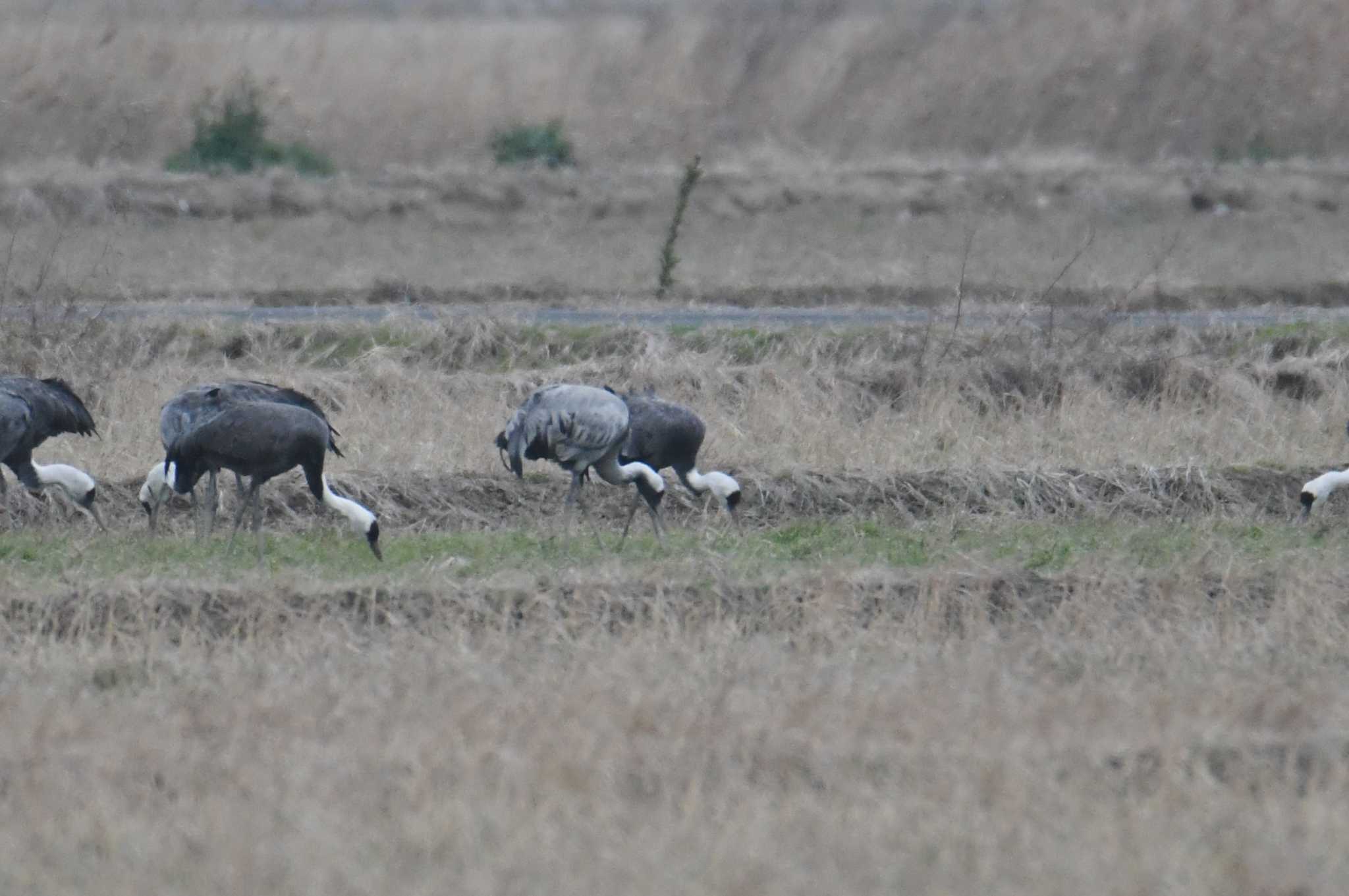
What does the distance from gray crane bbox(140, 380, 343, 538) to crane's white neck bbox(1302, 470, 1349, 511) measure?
6.40 meters

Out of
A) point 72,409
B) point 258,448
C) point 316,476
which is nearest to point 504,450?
point 316,476

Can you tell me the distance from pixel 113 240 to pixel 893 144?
72.5ft

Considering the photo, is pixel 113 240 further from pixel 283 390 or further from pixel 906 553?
pixel 906 553

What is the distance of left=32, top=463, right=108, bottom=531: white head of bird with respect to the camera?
12.4 meters

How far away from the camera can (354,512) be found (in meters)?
11.3

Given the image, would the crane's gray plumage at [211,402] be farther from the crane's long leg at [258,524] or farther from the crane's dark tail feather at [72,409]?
the crane's dark tail feather at [72,409]

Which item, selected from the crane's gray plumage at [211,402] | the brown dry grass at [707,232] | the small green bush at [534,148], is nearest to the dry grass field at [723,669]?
the crane's gray plumage at [211,402]

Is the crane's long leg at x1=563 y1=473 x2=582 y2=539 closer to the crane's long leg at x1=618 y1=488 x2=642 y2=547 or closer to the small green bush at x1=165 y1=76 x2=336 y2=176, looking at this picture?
the crane's long leg at x1=618 y1=488 x2=642 y2=547

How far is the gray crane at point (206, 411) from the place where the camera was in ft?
39.8

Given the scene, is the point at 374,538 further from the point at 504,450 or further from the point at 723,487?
the point at 723,487

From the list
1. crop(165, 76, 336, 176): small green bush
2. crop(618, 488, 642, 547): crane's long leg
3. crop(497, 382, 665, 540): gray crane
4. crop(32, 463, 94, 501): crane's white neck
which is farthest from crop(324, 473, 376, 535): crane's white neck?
crop(165, 76, 336, 176): small green bush

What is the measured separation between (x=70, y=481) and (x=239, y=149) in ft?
86.4

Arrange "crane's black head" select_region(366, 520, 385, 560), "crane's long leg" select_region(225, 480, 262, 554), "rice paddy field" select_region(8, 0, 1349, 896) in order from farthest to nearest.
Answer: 1. "crane's long leg" select_region(225, 480, 262, 554)
2. "crane's black head" select_region(366, 520, 385, 560)
3. "rice paddy field" select_region(8, 0, 1349, 896)

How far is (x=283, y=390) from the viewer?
12.6 metres
